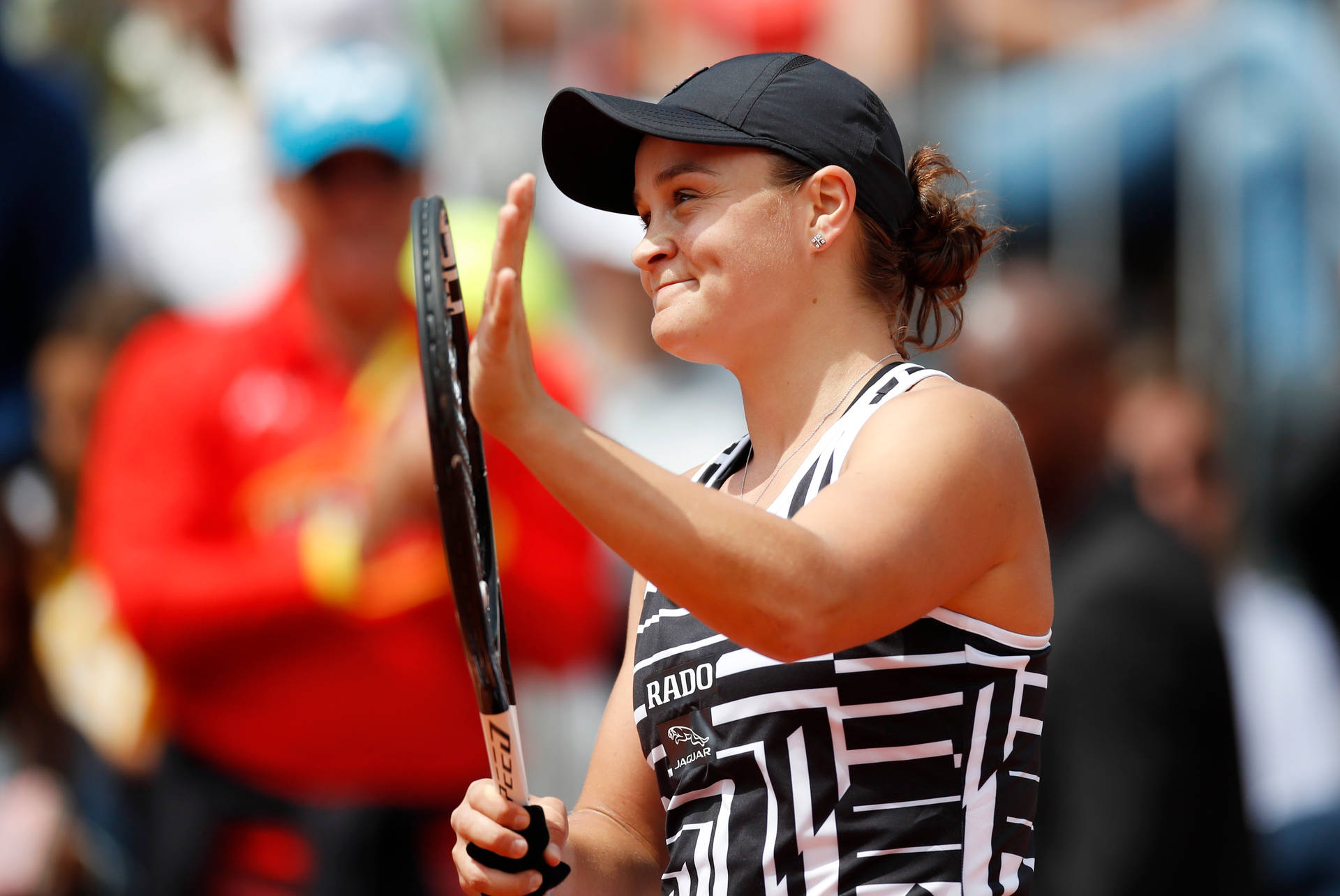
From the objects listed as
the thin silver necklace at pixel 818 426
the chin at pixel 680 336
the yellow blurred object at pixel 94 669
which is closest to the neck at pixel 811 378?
the thin silver necklace at pixel 818 426

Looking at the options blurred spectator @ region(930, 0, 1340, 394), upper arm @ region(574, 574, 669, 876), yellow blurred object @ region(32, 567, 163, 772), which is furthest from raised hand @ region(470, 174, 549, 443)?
blurred spectator @ region(930, 0, 1340, 394)

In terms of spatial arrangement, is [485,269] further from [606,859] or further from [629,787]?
[606,859]

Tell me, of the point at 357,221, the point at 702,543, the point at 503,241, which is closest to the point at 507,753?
the point at 702,543

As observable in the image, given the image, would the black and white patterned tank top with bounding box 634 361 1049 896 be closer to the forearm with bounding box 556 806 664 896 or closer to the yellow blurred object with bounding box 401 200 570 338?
the forearm with bounding box 556 806 664 896

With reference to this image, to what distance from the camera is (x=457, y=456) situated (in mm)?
2098

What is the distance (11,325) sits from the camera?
526cm

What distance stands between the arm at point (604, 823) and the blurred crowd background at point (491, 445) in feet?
3.30

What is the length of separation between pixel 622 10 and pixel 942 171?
3.87m

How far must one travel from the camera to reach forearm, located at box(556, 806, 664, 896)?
8.00 ft

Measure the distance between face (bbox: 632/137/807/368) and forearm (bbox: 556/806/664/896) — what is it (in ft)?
2.27

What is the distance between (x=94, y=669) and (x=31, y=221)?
1.29m

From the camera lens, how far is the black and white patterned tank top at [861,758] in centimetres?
221

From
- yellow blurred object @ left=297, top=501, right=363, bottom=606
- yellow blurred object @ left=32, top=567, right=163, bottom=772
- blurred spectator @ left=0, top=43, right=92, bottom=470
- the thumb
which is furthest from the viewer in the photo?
blurred spectator @ left=0, top=43, right=92, bottom=470

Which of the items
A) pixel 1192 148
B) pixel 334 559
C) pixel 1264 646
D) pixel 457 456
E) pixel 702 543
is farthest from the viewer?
pixel 1192 148
